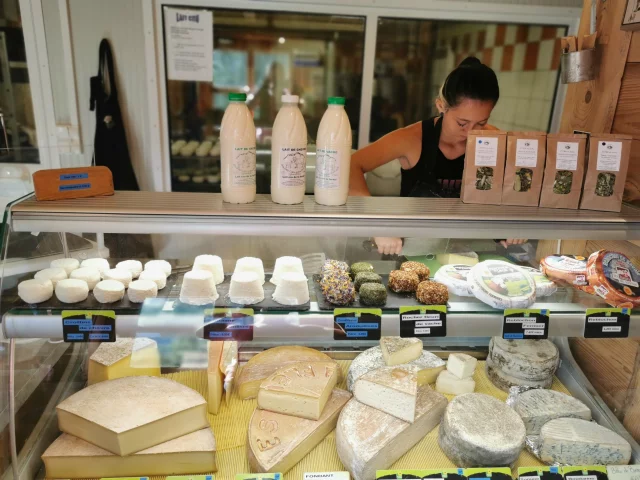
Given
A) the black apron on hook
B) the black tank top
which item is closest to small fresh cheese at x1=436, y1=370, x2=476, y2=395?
the black tank top

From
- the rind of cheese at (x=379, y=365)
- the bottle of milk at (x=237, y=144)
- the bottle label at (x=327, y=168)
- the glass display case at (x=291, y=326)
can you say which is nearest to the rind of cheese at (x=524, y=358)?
the glass display case at (x=291, y=326)

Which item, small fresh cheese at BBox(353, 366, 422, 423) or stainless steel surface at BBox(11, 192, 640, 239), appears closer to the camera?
stainless steel surface at BBox(11, 192, 640, 239)

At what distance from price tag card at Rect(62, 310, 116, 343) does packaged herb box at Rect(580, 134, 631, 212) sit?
1.65 metres

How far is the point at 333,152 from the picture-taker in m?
1.54

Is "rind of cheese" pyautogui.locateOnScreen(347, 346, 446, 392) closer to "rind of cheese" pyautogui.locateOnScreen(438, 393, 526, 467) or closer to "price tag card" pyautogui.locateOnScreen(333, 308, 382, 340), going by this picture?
"rind of cheese" pyautogui.locateOnScreen(438, 393, 526, 467)

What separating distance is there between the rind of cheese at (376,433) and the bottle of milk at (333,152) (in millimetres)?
787

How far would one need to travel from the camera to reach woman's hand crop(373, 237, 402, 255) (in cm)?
181

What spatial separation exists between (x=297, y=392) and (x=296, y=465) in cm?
24

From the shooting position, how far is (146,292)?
5.38ft

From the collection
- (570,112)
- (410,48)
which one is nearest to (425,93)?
(410,48)

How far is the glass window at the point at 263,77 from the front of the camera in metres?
4.43

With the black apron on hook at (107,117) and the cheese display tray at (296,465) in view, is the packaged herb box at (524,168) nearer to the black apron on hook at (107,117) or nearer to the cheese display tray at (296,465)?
the cheese display tray at (296,465)

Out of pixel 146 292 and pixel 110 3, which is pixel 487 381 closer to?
pixel 146 292

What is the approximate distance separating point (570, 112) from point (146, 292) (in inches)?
76.2
